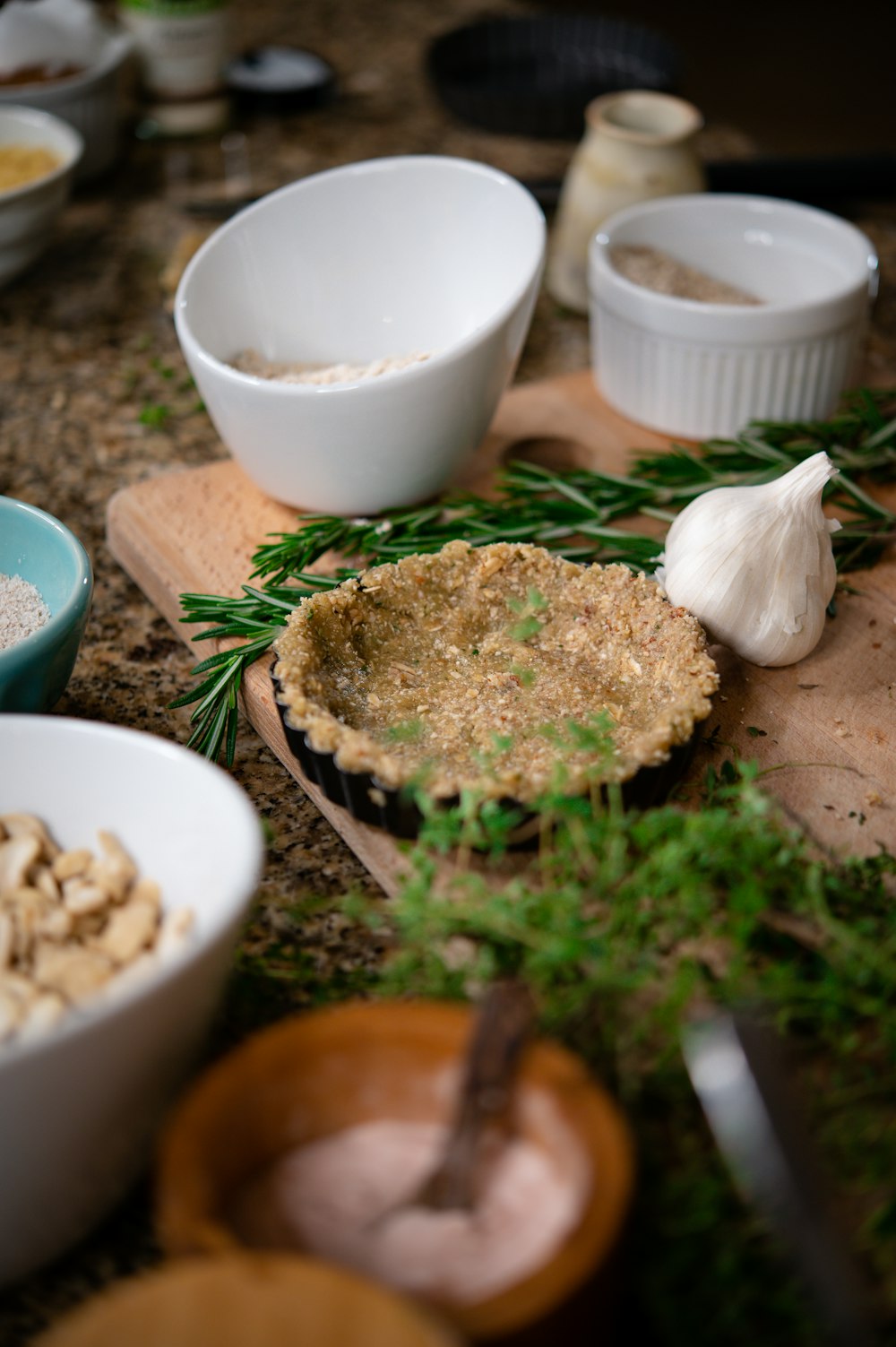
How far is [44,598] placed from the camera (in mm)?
1164

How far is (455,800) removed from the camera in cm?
96

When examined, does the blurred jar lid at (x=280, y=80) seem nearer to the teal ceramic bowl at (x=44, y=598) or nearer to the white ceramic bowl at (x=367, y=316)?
the white ceramic bowl at (x=367, y=316)

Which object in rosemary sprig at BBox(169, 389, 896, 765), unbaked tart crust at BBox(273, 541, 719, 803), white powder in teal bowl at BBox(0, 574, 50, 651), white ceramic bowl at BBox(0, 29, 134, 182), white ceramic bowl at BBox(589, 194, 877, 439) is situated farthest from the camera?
white ceramic bowl at BBox(0, 29, 134, 182)

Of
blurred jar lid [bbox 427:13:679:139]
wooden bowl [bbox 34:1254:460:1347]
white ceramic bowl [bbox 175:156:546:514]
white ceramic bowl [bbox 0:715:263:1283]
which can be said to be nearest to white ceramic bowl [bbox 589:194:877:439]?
white ceramic bowl [bbox 175:156:546:514]

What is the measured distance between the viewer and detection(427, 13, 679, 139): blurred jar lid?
2.33 meters

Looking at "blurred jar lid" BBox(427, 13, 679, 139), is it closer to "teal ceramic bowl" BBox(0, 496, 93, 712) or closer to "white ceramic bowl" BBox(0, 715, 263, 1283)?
"teal ceramic bowl" BBox(0, 496, 93, 712)

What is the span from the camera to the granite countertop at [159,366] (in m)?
1.01

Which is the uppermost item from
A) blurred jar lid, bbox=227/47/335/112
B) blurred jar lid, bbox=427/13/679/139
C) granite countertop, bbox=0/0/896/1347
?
blurred jar lid, bbox=427/13/679/139

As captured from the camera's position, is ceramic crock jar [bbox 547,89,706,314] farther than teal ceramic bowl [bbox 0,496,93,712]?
Yes

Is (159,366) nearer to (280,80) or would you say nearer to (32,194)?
(32,194)

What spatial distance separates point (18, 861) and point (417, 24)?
2728 millimetres

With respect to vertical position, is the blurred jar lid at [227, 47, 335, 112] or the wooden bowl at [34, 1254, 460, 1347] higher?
the blurred jar lid at [227, 47, 335, 112]

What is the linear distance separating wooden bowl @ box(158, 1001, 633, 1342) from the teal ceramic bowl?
45cm

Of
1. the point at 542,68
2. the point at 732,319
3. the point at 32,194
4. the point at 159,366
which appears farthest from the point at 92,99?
the point at 732,319
